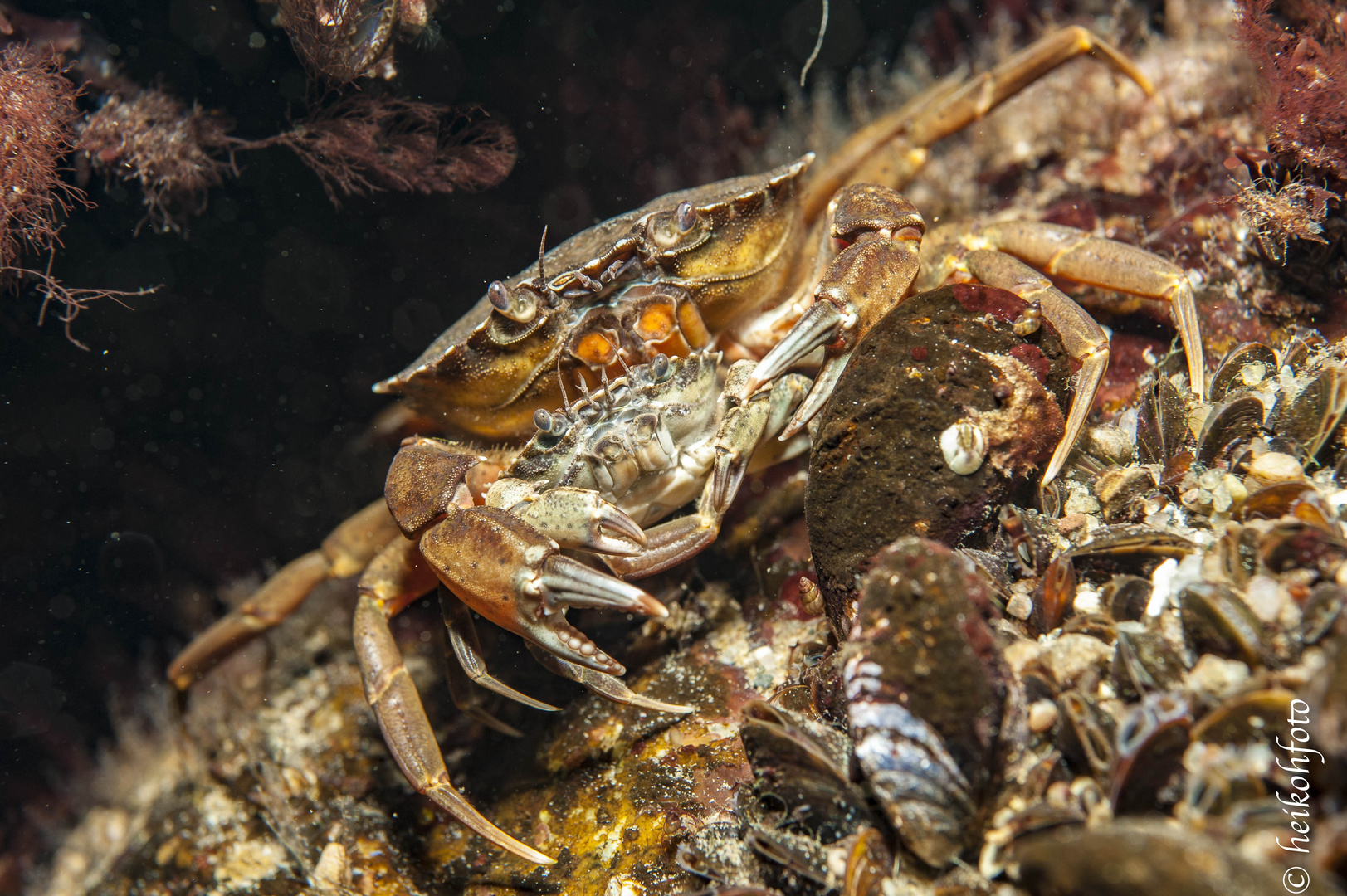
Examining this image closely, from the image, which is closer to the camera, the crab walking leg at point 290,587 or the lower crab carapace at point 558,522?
the lower crab carapace at point 558,522

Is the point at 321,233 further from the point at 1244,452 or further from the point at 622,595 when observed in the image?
the point at 1244,452

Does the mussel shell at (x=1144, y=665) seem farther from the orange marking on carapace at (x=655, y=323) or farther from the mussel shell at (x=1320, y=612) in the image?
the orange marking on carapace at (x=655, y=323)

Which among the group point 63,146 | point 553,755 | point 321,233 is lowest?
point 553,755

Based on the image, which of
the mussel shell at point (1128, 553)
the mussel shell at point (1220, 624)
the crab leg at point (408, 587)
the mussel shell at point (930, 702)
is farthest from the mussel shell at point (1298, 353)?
the crab leg at point (408, 587)

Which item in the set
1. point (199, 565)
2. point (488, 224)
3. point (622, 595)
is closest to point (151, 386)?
point (199, 565)

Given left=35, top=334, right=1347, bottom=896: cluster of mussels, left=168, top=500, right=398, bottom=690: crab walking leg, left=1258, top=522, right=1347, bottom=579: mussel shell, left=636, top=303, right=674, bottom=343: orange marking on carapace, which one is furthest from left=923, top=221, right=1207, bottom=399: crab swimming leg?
left=168, top=500, right=398, bottom=690: crab walking leg

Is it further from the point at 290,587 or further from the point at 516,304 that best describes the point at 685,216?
the point at 290,587

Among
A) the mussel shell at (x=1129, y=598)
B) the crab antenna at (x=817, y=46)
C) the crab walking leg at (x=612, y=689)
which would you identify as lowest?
the crab walking leg at (x=612, y=689)

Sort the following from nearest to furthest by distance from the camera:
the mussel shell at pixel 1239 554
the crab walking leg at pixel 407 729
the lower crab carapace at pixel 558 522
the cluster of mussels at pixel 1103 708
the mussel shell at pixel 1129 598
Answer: the cluster of mussels at pixel 1103 708
the mussel shell at pixel 1239 554
the mussel shell at pixel 1129 598
the lower crab carapace at pixel 558 522
the crab walking leg at pixel 407 729
